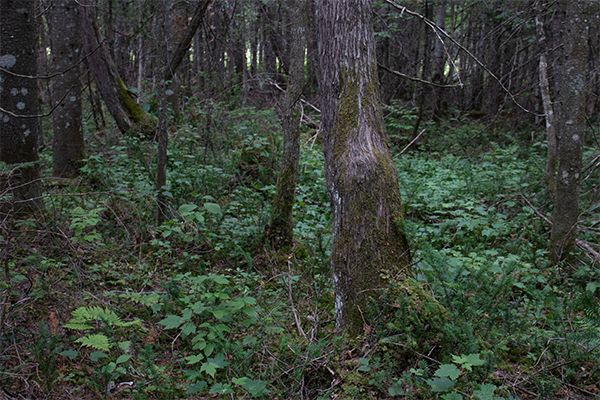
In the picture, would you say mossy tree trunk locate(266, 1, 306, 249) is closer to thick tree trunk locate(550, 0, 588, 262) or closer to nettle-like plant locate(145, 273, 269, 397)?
nettle-like plant locate(145, 273, 269, 397)

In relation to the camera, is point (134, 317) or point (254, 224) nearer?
point (134, 317)

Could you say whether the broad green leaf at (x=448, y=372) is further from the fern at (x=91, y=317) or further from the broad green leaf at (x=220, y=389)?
the fern at (x=91, y=317)

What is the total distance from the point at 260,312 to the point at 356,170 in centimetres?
153

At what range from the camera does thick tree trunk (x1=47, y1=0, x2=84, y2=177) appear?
7863mm

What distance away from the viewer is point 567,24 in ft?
19.4

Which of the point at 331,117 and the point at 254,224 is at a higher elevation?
the point at 331,117

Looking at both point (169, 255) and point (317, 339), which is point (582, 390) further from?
point (169, 255)

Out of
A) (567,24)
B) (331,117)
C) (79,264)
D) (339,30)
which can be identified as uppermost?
(567,24)

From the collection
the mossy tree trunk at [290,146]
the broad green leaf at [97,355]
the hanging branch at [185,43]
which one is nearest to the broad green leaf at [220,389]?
the broad green leaf at [97,355]

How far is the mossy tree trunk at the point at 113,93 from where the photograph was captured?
958cm

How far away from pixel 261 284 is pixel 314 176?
422cm

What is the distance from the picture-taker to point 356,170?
12.5ft

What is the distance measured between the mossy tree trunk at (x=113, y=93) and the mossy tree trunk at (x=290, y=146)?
14.9 feet

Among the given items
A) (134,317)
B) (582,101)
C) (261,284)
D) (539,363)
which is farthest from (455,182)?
(134,317)
